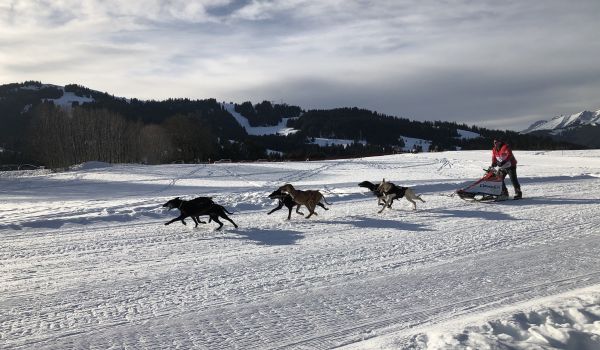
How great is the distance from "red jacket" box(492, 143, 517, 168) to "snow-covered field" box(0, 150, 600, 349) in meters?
2.50

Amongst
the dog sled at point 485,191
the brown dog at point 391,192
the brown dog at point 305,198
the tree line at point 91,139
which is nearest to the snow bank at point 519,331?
the brown dog at point 305,198

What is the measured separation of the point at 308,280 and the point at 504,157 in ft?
33.6

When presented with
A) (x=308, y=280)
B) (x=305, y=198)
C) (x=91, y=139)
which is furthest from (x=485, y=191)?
(x=91, y=139)

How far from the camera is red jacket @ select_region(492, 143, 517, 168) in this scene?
14.3 meters

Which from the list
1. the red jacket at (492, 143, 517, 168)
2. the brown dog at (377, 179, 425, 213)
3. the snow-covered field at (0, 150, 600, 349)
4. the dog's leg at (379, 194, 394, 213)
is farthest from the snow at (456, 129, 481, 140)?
the snow-covered field at (0, 150, 600, 349)

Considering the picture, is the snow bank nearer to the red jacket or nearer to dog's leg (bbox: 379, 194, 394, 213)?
dog's leg (bbox: 379, 194, 394, 213)

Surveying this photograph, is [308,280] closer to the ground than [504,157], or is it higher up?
closer to the ground

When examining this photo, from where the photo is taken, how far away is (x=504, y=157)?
14344 mm

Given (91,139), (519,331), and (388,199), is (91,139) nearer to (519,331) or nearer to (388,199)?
(388,199)

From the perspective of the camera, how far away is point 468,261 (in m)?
7.12

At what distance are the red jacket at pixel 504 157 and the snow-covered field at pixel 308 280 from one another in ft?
8.21

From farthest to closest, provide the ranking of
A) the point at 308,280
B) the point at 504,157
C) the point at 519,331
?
the point at 504,157 → the point at 308,280 → the point at 519,331

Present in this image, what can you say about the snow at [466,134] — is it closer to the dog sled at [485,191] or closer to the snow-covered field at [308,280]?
the dog sled at [485,191]

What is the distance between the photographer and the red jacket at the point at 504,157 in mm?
14258
